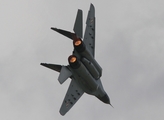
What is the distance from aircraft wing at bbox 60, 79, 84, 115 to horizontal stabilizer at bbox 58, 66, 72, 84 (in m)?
2.76

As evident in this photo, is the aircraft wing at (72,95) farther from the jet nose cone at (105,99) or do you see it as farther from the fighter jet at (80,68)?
the jet nose cone at (105,99)

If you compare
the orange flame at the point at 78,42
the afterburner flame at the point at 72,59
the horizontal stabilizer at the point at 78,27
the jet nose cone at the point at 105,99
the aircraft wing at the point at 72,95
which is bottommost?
the aircraft wing at the point at 72,95

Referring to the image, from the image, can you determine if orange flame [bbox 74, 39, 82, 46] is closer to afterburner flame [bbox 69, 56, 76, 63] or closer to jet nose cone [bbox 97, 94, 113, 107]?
afterburner flame [bbox 69, 56, 76, 63]

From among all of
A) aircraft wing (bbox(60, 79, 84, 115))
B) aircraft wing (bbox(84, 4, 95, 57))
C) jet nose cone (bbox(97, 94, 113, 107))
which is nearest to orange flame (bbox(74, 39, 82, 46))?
aircraft wing (bbox(84, 4, 95, 57))

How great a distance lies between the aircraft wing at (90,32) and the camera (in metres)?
32.9

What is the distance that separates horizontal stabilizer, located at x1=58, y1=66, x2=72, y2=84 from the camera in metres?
28.1

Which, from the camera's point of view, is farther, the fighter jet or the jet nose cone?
the jet nose cone

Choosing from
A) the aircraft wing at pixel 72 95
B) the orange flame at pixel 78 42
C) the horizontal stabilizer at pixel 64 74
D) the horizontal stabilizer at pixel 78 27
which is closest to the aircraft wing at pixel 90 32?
the horizontal stabilizer at pixel 78 27

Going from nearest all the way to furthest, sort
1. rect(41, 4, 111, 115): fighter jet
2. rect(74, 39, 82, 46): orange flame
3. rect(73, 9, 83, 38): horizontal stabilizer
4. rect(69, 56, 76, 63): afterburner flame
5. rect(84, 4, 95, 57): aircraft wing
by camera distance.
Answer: rect(69, 56, 76, 63): afterburner flame, rect(41, 4, 111, 115): fighter jet, rect(74, 39, 82, 46): orange flame, rect(73, 9, 83, 38): horizontal stabilizer, rect(84, 4, 95, 57): aircraft wing

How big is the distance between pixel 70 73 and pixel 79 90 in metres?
3.34

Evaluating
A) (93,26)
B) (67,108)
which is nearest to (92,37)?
(93,26)

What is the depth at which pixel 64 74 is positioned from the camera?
2878 centimetres

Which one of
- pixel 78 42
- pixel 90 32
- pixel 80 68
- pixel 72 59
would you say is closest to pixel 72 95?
pixel 80 68

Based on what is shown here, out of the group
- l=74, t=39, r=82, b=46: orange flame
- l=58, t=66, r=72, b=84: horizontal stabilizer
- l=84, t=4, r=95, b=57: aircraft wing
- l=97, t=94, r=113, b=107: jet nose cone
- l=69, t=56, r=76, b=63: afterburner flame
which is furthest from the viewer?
l=97, t=94, r=113, b=107: jet nose cone
